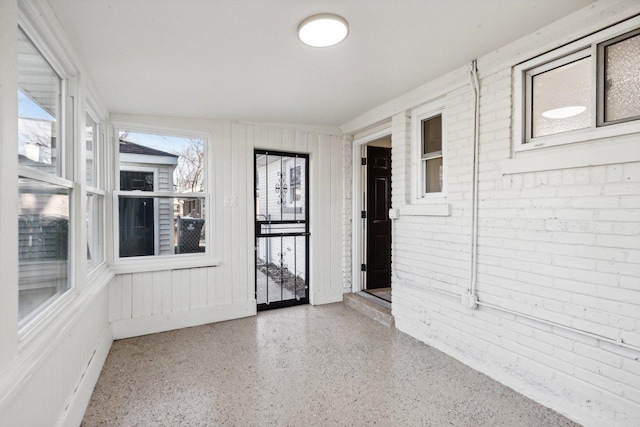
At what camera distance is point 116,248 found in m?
3.48

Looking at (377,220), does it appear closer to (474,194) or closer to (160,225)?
(474,194)

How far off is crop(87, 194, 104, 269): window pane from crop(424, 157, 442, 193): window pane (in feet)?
10.7

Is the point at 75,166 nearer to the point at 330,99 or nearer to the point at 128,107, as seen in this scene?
the point at 128,107

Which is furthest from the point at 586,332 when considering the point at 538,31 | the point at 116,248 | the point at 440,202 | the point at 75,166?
the point at 116,248

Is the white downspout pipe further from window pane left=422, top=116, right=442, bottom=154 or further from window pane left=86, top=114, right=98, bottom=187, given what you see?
window pane left=86, top=114, right=98, bottom=187

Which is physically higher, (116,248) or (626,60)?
(626,60)

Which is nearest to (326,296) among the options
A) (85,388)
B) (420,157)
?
(420,157)

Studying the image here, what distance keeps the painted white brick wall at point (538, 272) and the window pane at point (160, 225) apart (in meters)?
2.62

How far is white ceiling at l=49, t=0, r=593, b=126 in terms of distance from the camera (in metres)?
1.83

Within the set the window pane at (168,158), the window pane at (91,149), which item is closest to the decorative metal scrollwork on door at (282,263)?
the window pane at (168,158)

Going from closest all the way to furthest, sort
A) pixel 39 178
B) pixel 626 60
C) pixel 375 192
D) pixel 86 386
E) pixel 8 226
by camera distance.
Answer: pixel 8 226
pixel 39 178
pixel 626 60
pixel 86 386
pixel 375 192

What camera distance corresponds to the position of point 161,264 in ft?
11.9

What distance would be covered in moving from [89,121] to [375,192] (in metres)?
3.45

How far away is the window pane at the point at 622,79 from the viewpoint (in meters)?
1.80
